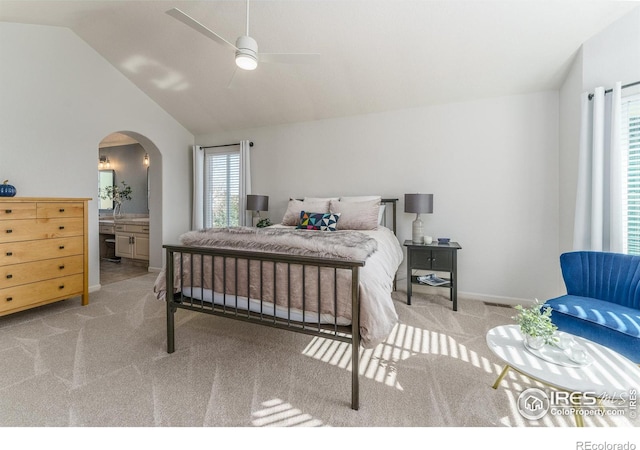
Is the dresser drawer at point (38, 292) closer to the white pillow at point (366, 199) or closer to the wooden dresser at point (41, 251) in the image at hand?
the wooden dresser at point (41, 251)

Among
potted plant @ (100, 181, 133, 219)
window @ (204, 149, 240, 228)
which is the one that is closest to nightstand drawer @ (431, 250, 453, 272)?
window @ (204, 149, 240, 228)

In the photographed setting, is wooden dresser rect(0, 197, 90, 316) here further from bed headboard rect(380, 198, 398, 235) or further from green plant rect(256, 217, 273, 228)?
bed headboard rect(380, 198, 398, 235)

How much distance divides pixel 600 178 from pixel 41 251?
5553 mm

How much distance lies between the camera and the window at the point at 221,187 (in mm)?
5332

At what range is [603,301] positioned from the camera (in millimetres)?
2205

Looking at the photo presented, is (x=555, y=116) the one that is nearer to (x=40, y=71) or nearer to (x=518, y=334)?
(x=518, y=334)

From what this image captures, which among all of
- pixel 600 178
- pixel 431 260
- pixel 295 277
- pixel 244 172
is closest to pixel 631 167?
pixel 600 178

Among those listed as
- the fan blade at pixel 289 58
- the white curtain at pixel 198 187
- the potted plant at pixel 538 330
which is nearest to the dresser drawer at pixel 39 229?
the white curtain at pixel 198 187

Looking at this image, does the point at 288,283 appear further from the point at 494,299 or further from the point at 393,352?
the point at 494,299

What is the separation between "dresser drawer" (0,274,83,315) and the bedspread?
1.70m

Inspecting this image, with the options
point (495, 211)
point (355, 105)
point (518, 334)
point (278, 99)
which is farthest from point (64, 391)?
point (495, 211)

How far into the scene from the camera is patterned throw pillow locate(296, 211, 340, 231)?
3615mm
